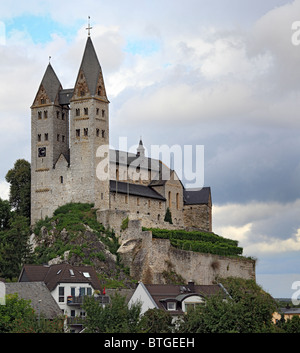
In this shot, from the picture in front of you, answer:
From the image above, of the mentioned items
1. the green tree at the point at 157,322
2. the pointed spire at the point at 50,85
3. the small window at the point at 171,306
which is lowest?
the green tree at the point at 157,322

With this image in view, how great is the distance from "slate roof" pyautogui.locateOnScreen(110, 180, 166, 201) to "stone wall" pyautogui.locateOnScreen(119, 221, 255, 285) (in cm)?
652

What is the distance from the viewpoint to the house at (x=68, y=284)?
218ft

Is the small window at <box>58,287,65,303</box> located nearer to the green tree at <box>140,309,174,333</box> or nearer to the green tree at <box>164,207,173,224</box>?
the green tree at <box>140,309,174,333</box>

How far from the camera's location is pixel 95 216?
9062cm

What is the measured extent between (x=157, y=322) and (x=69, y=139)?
140ft

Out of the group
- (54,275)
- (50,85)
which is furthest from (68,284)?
(50,85)

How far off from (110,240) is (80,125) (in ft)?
42.8

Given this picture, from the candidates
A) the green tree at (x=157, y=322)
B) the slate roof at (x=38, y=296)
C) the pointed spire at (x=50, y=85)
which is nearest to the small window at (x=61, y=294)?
the slate roof at (x=38, y=296)

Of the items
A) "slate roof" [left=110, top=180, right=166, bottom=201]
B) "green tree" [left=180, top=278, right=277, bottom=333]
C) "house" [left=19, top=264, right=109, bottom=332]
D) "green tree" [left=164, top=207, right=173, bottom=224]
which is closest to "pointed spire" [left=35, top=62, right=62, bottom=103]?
"slate roof" [left=110, top=180, right=166, bottom=201]

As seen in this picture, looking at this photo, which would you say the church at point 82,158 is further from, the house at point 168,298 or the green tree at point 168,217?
the house at point 168,298

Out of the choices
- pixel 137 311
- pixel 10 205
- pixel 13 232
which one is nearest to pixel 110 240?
pixel 13 232

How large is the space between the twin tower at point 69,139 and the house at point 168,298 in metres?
24.9

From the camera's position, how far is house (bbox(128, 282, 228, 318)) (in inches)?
2534
